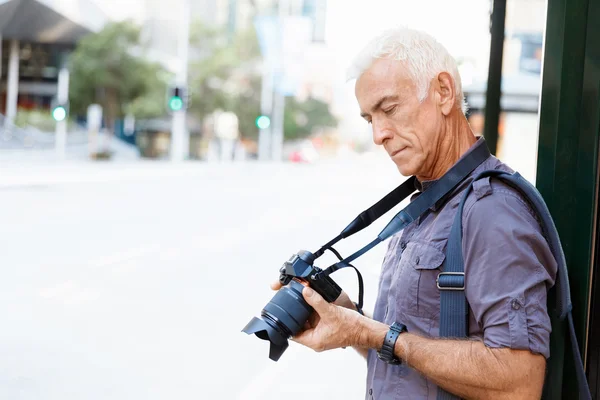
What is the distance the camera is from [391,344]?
3.27ft

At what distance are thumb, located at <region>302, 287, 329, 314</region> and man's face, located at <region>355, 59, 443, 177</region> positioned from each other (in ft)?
0.82

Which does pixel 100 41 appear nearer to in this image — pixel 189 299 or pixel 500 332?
pixel 189 299

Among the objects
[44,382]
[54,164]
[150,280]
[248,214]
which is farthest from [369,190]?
[44,382]

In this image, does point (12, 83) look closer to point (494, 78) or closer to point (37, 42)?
point (37, 42)

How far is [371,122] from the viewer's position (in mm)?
1146

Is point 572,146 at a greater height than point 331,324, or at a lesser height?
greater

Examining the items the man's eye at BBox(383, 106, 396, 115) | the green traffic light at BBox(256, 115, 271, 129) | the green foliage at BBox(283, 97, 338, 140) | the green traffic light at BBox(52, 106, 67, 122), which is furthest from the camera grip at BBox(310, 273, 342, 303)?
the green foliage at BBox(283, 97, 338, 140)

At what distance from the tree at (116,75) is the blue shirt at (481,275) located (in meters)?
25.4

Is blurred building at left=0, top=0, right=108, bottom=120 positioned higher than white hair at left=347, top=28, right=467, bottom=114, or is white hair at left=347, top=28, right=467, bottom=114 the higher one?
blurred building at left=0, top=0, right=108, bottom=120

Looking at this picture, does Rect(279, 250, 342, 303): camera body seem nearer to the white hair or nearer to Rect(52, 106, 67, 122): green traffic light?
the white hair

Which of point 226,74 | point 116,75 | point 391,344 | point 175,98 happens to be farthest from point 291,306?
point 226,74

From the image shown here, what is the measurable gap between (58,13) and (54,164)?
8.61 meters

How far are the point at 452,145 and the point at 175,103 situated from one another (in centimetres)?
1463

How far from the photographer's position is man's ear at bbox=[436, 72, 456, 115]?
1078 millimetres
